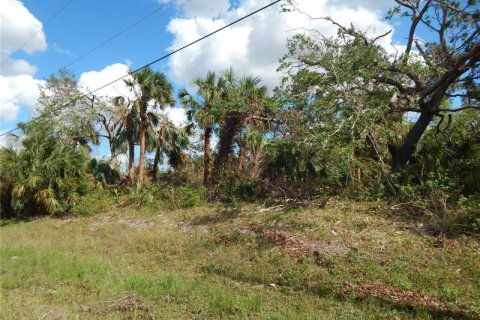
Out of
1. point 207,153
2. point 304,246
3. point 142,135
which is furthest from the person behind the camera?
point 142,135

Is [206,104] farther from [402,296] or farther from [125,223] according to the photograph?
[402,296]

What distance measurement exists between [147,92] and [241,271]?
15.8m

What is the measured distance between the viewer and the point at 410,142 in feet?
45.2

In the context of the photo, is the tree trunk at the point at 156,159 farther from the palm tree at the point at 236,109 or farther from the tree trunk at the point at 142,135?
the palm tree at the point at 236,109

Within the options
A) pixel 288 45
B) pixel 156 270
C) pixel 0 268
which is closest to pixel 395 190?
pixel 288 45

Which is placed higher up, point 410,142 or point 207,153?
point 207,153

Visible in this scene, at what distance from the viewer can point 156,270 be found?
8.62 meters

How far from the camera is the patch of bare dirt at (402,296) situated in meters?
5.79

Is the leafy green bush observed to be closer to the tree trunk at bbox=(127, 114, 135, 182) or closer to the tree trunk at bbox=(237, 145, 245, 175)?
the tree trunk at bbox=(127, 114, 135, 182)

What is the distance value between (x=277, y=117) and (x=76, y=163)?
383 inches

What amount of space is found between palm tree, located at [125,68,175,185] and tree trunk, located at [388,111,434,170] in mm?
12288

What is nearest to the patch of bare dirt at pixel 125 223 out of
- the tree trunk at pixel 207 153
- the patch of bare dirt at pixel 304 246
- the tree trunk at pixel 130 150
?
the tree trunk at pixel 207 153

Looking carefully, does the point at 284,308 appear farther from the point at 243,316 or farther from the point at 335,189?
the point at 335,189

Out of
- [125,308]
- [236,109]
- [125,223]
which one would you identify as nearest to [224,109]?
[236,109]
